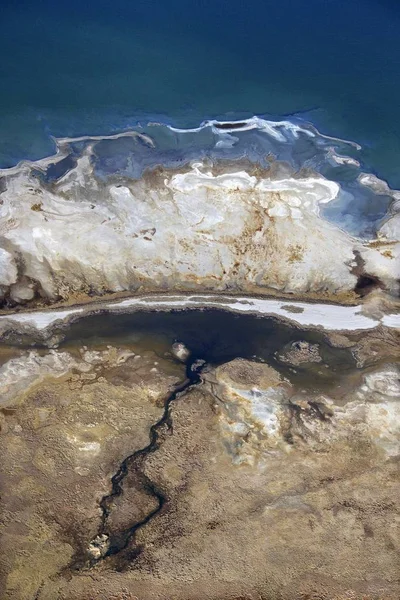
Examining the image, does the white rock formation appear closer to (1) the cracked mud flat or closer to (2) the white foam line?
(2) the white foam line

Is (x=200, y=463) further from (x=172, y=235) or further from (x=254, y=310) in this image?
Answer: (x=172, y=235)

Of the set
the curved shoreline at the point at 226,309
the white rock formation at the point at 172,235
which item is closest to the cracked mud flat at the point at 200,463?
the curved shoreline at the point at 226,309

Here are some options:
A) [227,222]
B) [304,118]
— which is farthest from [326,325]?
[304,118]

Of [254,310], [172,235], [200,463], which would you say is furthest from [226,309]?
[200,463]

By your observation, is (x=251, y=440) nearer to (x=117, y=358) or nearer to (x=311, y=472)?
(x=311, y=472)

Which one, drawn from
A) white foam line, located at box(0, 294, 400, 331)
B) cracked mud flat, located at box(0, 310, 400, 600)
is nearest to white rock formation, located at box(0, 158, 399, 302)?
white foam line, located at box(0, 294, 400, 331)

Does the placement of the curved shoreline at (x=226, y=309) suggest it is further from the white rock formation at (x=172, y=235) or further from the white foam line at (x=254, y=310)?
the white rock formation at (x=172, y=235)

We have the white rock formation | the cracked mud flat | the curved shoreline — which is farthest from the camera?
the curved shoreline
